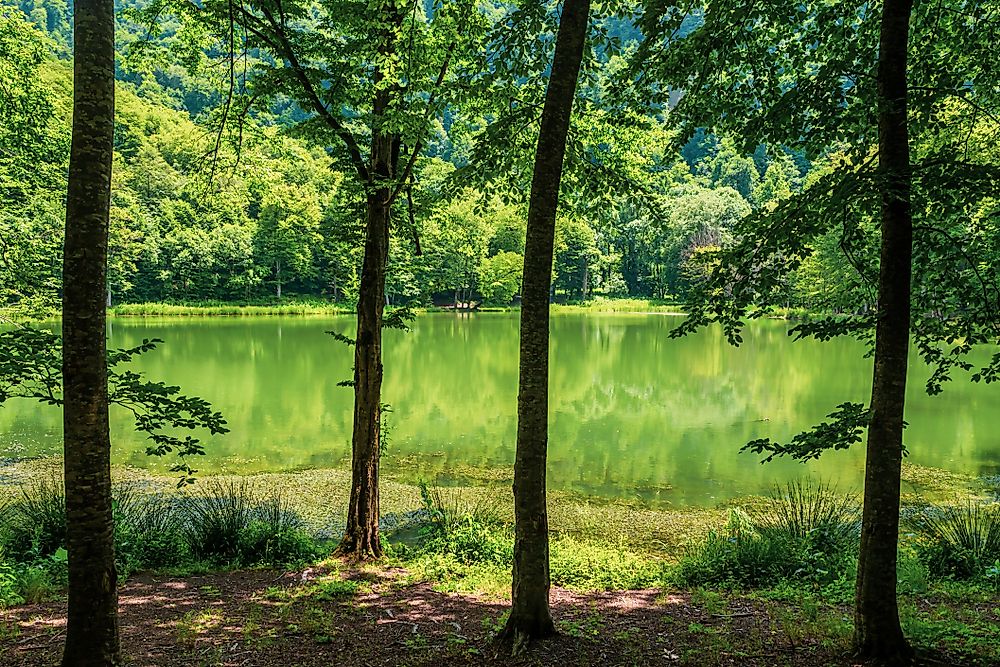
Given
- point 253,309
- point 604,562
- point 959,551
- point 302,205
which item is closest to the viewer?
point 959,551

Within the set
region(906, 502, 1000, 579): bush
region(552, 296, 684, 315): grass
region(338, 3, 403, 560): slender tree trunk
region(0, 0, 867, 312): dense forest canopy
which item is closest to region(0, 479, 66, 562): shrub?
region(0, 0, 867, 312): dense forest canopy

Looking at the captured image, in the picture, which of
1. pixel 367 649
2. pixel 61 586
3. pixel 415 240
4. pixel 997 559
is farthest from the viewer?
pixel 415 240

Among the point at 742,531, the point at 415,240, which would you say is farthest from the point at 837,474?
the point at 415,240

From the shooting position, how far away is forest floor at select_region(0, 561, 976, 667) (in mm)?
3504

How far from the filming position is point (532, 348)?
3.42m

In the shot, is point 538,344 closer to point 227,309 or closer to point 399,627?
point 399,627

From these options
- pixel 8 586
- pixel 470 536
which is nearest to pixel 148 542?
pixel 8 586

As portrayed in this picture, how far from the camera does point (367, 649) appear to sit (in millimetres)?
3771

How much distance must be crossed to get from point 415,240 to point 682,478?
5892 millimetres

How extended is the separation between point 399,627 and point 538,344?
222cm

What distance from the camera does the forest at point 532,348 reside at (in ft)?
10.6

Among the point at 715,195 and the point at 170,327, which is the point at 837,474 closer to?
the point at 170,327

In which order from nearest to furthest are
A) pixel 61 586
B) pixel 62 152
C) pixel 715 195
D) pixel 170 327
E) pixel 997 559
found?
pixel 61 586, pixel 997 559, pixel 62 152, pixel 170 327, pixel 715 195

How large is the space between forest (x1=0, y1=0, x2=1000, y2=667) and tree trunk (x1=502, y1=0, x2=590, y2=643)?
2 centimetres
